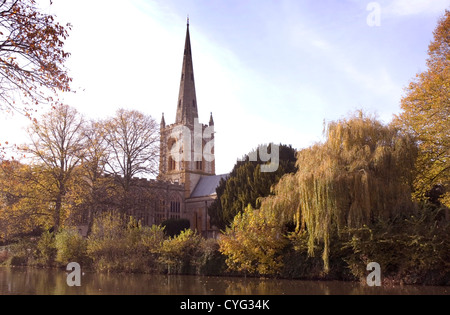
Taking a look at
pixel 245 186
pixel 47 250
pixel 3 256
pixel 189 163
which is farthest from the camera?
pixel 189 163

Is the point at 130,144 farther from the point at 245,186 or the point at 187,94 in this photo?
the point at 187,94

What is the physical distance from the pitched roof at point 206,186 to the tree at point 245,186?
60.8 ft

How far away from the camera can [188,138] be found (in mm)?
59531

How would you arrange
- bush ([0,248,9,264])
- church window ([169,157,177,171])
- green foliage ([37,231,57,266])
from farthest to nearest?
church window ([169,157,177,171]) < bush ([0,248,9,264]) < green foliage ([37,231,57,266])

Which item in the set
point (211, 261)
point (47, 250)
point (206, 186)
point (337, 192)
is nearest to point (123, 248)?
point (211, 261)

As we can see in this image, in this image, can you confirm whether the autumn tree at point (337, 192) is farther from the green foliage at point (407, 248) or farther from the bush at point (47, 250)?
the bush at point (47, 250)

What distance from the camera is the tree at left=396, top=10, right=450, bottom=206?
61.3ft

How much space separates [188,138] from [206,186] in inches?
303

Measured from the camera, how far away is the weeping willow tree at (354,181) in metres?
17.0

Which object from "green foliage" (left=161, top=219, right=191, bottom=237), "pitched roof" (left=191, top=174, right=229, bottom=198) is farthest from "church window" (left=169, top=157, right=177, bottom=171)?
"green foliage" (left=161, top=219, right=191, bottom=237)

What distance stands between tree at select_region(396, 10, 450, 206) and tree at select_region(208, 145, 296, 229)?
1045cm

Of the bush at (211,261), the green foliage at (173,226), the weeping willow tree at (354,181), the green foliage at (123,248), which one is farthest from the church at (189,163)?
the weeping willow tree at (354,181)

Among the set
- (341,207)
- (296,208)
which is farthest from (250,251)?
(341,207)

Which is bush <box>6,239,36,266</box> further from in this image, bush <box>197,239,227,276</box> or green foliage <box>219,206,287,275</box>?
green foliage <box>219,206,287,275</box>
